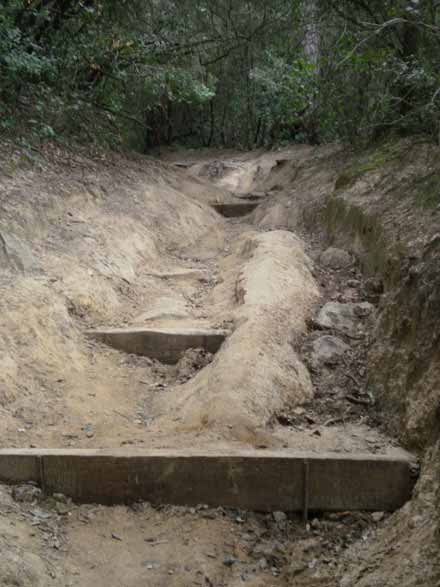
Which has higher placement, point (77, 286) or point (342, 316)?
point (77, 286)

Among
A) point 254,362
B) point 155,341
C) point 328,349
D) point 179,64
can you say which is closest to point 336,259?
point 328,349

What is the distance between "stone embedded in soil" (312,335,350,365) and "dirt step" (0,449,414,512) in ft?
4.69

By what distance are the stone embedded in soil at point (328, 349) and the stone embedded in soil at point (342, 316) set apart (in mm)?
241

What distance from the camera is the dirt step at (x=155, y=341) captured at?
5.85 m

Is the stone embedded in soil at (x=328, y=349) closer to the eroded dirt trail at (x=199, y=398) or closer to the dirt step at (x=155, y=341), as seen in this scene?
the eroded dirt trail at (x=199, y=398)

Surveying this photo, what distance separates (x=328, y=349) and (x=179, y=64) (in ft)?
22.8

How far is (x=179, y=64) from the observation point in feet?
34.7

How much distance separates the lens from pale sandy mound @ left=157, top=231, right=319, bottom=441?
14.7ft

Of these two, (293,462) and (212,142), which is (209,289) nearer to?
(293,462)

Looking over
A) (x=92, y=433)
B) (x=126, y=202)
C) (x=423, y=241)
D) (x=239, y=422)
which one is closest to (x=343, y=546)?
(x=239, y=422)

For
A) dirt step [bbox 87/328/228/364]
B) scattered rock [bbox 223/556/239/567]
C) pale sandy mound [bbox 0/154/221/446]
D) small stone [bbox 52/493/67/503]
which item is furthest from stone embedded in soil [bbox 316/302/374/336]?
small stone [bbox 52/493/67/503]

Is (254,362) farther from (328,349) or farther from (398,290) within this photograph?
(398,290)

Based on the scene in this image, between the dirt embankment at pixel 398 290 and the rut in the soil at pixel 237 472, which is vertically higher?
the dirt embankment at pixel 398 290

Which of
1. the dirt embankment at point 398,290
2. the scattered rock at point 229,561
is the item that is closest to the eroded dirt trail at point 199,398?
the scattered rock at point 229,561
